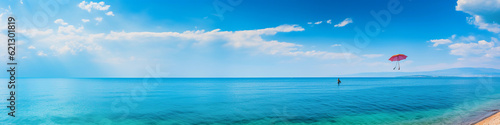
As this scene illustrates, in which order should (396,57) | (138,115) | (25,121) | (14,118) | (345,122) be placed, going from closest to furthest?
(345,122)
(25,121)
(14,118)
(138,115)
(396,57)

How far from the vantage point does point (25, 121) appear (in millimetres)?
19953

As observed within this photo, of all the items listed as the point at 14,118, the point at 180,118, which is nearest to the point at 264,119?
the point at 180,118

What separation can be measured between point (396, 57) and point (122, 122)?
99.7 feet

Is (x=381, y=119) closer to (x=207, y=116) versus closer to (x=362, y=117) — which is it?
(x=362, y=117)

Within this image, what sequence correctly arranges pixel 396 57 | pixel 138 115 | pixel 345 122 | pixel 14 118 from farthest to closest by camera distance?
pixel 396 57
pixel 138 115
pixel 14 118
pixel 345 122

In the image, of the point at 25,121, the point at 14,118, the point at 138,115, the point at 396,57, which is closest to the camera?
the point at 25,121

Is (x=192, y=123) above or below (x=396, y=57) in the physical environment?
below

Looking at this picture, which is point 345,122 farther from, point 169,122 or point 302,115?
point 169,122

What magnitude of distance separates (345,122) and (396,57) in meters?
15.3

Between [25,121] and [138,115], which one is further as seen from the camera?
[138,115]

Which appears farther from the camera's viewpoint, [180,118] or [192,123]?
[180,118]

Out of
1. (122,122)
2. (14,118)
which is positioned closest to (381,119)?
(122,122)

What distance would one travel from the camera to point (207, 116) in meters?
21.9

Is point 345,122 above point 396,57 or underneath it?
underneath
